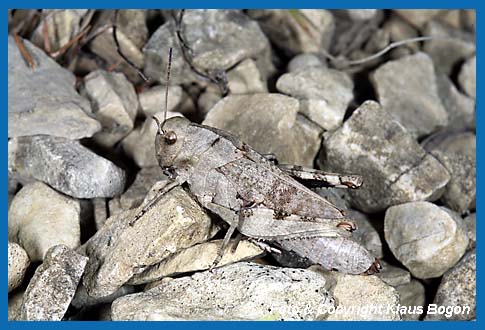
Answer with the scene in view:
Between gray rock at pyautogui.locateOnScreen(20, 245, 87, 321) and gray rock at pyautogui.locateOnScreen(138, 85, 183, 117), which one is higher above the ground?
gray rock at pyautogui.locateOnScreen(138, 85, 183, 117)

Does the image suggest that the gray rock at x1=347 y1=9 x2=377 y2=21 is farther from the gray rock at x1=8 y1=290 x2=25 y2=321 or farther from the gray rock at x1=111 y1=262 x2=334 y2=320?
the gray rock at x1=8 y1=290 x2=25 y2=321

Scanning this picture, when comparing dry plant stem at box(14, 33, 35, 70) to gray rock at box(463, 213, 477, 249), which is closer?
gray rock at box(463, 213, 477, 249)

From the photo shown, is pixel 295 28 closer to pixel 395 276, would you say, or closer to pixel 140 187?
pixel 140 187

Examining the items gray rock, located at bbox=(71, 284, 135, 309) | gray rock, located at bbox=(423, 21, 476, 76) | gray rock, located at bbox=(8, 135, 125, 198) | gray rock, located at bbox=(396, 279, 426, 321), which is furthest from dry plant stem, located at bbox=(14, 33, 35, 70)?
gray rock, located at bbox=(423, 21, 476, 76)

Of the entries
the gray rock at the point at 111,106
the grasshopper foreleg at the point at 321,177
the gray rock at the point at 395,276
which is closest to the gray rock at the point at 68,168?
the gray rock at the point at 111,106

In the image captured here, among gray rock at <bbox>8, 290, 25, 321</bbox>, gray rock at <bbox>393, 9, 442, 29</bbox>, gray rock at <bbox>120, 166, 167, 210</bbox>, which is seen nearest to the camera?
gray rock at <bbox>8, 290, 25, 321</bbox>

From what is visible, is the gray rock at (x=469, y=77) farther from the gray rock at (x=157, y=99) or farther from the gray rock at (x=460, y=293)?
the gray rock at (x=157, y=99)

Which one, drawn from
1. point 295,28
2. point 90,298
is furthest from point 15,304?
point 295,28

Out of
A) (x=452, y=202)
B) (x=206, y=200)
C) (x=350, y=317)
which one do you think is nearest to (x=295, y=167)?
(x=206, y=200)
